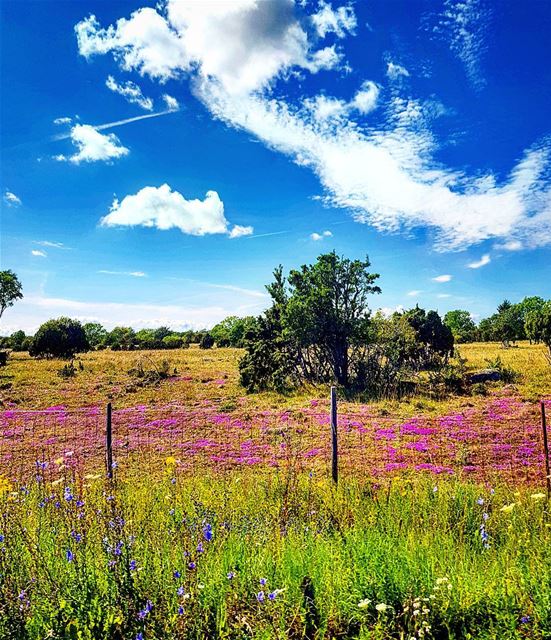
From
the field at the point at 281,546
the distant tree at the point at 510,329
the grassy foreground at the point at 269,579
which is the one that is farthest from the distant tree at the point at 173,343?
the grassy foreground at the point at 269,579

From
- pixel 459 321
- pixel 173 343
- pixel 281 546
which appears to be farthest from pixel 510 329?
pixel 281 546

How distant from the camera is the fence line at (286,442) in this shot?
8844mm

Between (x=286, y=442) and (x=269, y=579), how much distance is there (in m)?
7.70

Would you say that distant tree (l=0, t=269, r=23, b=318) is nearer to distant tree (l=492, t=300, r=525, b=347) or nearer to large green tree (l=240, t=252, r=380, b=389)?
large green tree (l=240, t=252, r=380, b=389)

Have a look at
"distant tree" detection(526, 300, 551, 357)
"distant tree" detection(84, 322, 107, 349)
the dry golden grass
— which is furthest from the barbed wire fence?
"distant tree" detection(84, 322, 107, 349)

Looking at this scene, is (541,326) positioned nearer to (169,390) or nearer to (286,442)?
(169,390)

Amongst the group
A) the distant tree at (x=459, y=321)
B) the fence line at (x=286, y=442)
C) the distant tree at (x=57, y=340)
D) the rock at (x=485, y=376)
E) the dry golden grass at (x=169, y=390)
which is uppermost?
the distant tree at (x=459, y=321)

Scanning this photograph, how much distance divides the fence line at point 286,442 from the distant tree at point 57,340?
28.0 metres

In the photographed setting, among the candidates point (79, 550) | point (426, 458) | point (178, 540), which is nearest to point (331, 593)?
point (178, 540)

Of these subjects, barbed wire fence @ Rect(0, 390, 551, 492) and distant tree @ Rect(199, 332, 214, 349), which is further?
distant tree @ Rect(199, 332, 214, 349)

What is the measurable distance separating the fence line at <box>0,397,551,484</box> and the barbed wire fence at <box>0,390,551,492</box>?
0.03 meters

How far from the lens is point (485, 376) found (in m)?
21.1

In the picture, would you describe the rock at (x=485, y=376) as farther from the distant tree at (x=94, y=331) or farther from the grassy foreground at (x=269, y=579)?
the distant tree at (x=94, y=331)

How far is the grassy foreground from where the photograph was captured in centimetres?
320
